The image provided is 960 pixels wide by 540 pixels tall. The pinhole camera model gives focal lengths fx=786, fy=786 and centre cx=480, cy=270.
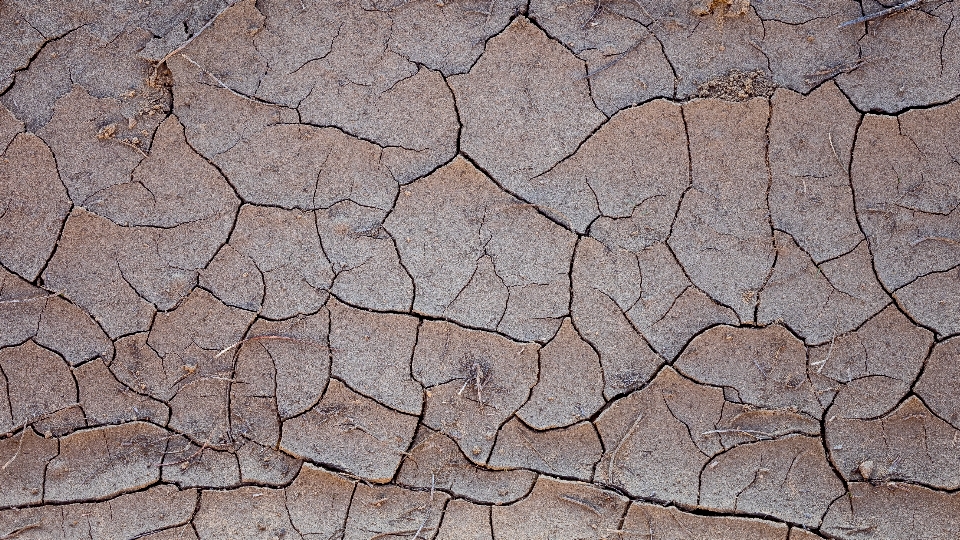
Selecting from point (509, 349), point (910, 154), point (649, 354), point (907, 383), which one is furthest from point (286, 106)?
point (907, 383)

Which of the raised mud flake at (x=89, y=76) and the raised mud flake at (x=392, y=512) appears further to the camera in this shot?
the raised mud flake at (x=89, y=76)

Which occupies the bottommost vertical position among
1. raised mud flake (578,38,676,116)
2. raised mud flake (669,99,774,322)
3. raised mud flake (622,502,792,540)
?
raised mud flake (622,502,792,540)

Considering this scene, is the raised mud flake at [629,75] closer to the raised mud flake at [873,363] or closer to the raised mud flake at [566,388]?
the raised mud flake at [566,388]

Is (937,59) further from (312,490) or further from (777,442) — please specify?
(312,490)

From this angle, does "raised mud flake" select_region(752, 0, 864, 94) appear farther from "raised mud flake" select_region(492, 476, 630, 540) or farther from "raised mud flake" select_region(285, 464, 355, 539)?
"raised mud flake" select_region(285, 464, 355, 539)

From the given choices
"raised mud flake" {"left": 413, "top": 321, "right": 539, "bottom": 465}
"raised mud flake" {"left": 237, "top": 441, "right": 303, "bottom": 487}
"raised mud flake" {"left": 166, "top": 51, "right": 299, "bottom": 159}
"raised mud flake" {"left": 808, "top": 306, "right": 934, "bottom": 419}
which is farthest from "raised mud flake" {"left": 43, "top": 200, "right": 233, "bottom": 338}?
"raised mud flake" {"left": 808, "top": 306, "right": 934, "bottom": 419}

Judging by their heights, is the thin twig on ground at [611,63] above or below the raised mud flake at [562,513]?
above

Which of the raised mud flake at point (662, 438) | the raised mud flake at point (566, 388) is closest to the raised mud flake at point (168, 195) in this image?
the raised mud flake at point (566, 388)
